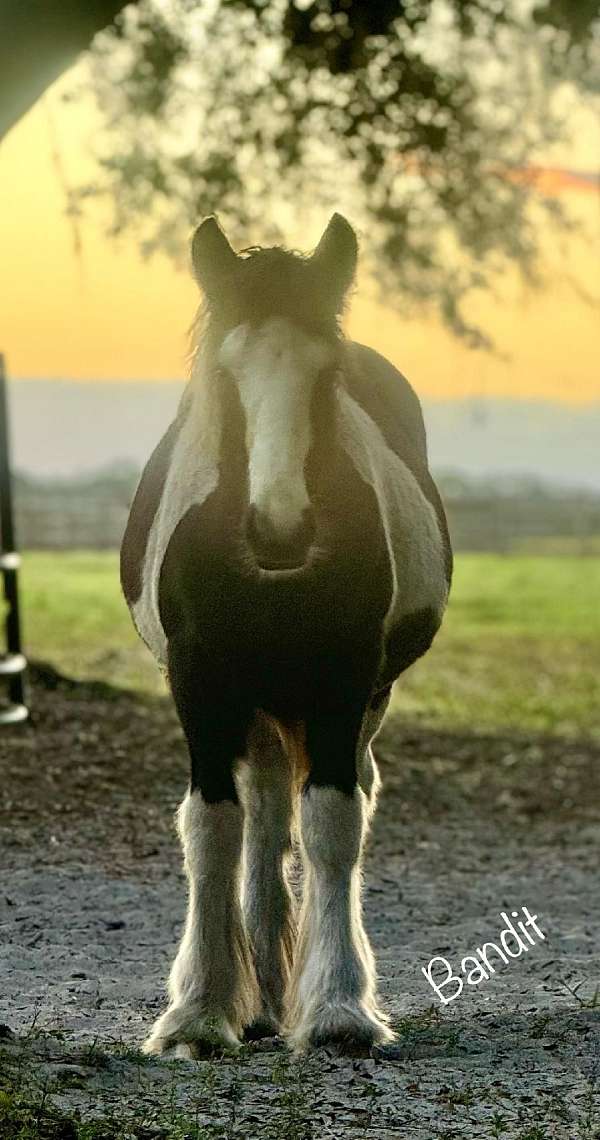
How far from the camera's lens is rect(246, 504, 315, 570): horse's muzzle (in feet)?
10.6

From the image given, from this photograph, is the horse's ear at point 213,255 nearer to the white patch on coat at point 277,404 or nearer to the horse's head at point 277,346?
the horse's head at point 277,346

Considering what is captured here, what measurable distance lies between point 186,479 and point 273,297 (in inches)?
25.2

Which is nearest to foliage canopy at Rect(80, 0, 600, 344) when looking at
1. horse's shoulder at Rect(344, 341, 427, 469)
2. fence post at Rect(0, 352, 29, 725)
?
fence post at Rect(0, 352, 29, 725)

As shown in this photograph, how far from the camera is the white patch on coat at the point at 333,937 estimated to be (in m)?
3.70

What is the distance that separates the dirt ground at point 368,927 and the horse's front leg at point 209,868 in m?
0.13

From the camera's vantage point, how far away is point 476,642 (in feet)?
60.2

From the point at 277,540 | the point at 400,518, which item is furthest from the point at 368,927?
the point at 277,540

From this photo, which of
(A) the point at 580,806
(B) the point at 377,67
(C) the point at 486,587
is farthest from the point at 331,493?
(C) the point at 486,587

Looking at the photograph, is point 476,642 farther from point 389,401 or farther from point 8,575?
point 389,401

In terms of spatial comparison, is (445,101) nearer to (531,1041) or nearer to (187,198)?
(187,198)

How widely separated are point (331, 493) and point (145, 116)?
756cm

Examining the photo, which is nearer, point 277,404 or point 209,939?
point 277,404

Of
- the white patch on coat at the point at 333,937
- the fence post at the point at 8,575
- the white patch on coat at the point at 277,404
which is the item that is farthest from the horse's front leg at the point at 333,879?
the fence post at the point at 8,575

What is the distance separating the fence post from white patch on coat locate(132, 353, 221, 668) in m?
4.63
